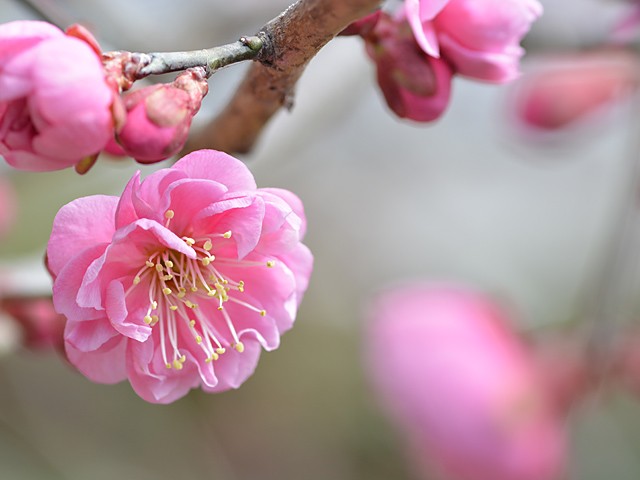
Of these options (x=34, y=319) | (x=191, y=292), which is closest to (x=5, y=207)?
(x=34, y=319)

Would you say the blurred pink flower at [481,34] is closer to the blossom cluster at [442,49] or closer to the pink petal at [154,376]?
the blossom cluster at [442,49]

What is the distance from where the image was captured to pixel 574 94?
1527 mm

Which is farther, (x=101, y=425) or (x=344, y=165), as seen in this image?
(x=344, y=165)

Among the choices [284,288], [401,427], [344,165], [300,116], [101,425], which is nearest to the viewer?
[284,288]

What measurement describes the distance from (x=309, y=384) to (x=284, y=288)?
1.94 meters

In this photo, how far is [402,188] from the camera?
308 cm

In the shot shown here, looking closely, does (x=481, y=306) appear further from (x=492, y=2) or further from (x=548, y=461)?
(x=492, y=2)

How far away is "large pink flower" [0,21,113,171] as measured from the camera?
48 centimetres

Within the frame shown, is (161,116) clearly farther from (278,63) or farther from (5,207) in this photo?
(5,207)

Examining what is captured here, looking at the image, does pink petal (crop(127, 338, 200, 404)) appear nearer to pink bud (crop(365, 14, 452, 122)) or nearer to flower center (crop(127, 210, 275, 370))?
flower center (crop(127, 210, 275, 370))

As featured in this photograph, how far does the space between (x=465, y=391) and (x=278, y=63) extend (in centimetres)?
106

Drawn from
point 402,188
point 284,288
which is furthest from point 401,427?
point 402,188

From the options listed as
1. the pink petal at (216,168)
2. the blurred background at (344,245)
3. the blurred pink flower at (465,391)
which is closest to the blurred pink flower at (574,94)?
the blurred background at (344,245)

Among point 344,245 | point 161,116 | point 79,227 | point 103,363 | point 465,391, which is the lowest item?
point 344,245
